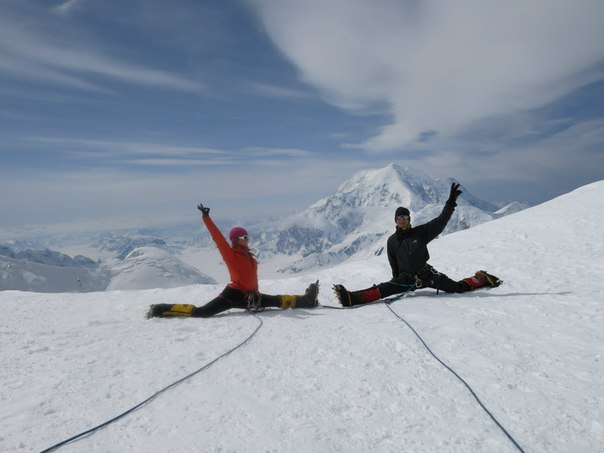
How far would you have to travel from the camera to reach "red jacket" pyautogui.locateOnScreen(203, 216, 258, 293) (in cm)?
744

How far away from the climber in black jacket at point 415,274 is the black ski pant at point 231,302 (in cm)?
178

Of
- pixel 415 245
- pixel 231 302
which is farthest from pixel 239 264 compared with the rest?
pixel 415 245

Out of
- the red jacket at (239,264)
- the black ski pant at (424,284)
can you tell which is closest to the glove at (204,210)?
the red jacket at (239,264)

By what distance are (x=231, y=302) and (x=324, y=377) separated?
3676 mm

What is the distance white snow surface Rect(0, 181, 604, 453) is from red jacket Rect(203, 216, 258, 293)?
24.4 inches

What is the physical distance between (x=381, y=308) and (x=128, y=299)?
20.8 feet

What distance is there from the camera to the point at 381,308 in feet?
24.1

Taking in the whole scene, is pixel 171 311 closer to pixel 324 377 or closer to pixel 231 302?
pixel 231 302

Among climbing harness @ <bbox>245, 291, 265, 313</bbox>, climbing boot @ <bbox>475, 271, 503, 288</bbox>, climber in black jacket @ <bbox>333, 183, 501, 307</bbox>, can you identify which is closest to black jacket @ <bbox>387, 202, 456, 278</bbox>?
climber in black jacket @ <bbox>333, 183, 501, 307</bbox>

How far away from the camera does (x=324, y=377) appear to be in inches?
167

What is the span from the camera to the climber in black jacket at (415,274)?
8.09 meters

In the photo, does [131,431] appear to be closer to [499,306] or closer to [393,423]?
[393,423]

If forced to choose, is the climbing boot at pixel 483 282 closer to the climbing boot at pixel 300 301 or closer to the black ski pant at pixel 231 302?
the climbing boot at pixel 300 301

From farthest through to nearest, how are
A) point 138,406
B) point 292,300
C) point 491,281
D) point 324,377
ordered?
point 491,281 < point 292,300 < point 324,377 < point 138,406
